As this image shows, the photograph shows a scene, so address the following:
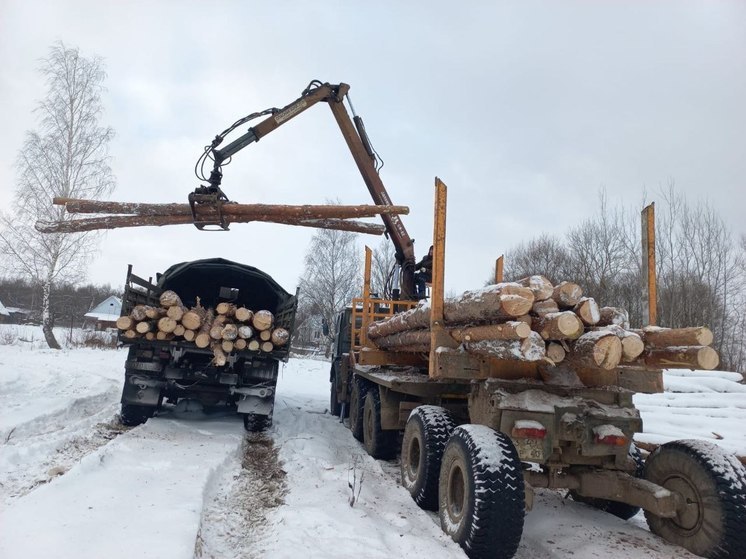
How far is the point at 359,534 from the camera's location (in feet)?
13.0

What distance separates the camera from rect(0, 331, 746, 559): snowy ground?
3.49 meters

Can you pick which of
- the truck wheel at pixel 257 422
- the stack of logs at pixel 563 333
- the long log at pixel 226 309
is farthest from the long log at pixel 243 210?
the truck wheel at pixel 257 422

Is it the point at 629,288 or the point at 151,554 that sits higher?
the point at 629,288

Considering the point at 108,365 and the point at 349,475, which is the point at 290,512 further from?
the point at 108,365

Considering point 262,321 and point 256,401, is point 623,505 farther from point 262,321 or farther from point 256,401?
point 262,321

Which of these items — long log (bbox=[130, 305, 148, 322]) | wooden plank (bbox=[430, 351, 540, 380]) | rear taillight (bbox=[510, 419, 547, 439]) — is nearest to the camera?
rear taillight (bbox=[510, 419, 547, 439])

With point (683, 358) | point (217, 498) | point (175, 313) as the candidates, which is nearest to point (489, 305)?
point (683, 358)

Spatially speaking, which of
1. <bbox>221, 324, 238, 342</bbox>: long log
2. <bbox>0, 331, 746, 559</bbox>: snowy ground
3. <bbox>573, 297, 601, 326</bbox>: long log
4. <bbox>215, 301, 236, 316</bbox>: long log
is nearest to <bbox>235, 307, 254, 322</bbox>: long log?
<bbox>215, 301, 236, 316</bbox>: long log

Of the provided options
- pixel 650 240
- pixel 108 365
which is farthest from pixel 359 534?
pixel 108 365

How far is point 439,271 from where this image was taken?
15.7ft

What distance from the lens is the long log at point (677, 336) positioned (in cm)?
381

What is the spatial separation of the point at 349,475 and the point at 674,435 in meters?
6.13

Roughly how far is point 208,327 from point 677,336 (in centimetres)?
651

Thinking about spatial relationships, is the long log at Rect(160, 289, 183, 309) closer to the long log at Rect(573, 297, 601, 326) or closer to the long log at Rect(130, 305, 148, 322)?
the long log at Rect(130, 305, 148, 322)
